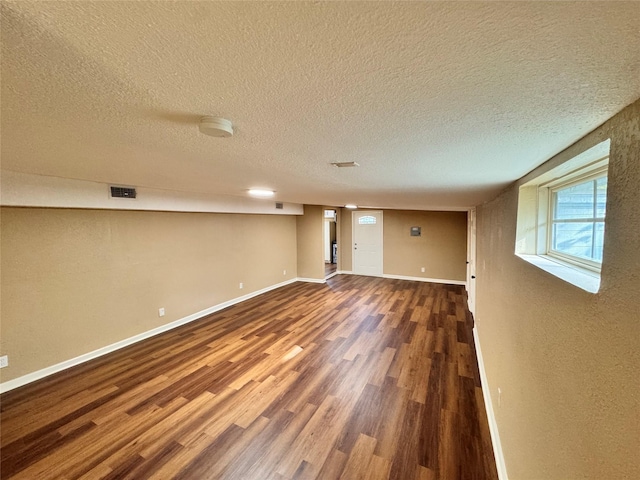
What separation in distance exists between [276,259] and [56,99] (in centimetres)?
606

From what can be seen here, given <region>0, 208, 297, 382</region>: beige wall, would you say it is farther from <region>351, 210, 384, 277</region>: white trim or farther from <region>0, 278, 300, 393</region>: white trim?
<region>351, 210, 384, 277</region>: white trim

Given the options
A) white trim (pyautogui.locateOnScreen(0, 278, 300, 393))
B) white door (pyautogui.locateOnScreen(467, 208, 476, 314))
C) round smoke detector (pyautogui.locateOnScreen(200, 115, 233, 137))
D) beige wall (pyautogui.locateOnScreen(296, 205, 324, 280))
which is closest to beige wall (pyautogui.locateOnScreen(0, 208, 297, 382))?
white trim (pyautogui.locateOnScreen(0, 278, 300, 393))

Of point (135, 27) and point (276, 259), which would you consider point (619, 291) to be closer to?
point (135, 27)

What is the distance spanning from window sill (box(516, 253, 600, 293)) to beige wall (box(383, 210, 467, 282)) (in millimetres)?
5864

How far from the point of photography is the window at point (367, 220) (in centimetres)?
792

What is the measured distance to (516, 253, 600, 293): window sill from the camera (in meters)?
0.84

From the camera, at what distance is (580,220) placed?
1.17 meters

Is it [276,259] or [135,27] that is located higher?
[135,27]

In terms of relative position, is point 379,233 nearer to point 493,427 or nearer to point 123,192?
point 493,427

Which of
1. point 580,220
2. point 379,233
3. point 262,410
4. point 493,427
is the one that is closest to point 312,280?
point 379,233

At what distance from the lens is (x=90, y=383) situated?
280cm

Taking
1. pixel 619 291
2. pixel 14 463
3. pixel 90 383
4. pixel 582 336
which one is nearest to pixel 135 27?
pixel 619 291

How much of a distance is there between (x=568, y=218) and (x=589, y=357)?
0.88 metres

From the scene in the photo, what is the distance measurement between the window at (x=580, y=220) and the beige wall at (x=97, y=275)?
14.6 ft
